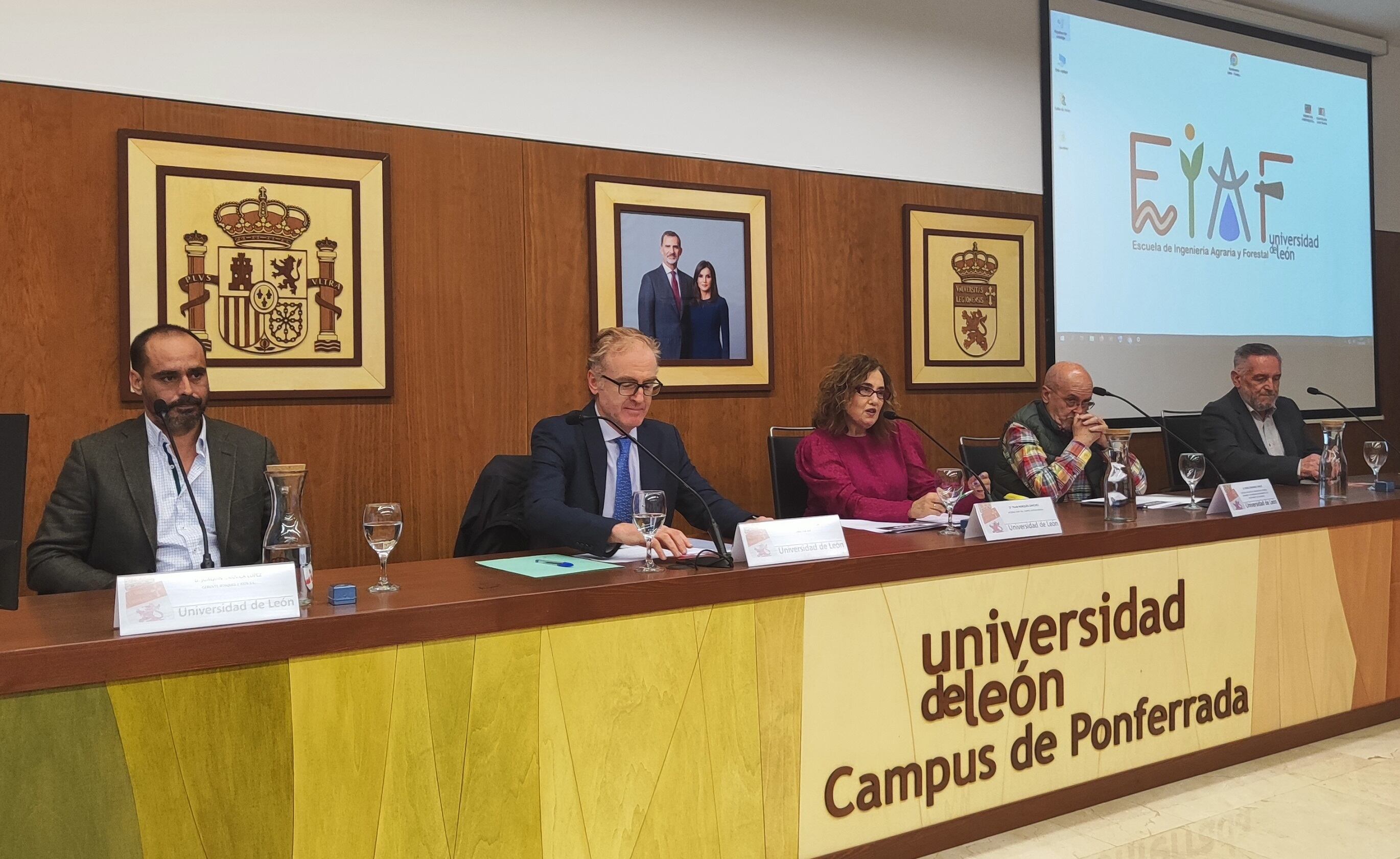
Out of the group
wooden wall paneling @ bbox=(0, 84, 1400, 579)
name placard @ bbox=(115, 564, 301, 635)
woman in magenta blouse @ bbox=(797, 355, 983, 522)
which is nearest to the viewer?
name placard @ bbox=(115, 564, 301, 635)

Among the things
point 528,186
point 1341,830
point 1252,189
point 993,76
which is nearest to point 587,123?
point 528,186

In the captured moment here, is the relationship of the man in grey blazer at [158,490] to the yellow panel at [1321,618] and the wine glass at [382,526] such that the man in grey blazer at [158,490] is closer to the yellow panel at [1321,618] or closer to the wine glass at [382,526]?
the wine glass at [382,526]

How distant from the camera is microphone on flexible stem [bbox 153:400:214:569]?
239cm

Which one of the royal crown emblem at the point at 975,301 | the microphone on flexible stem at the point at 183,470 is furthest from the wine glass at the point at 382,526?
the royal crown emblem at the point at 975,301

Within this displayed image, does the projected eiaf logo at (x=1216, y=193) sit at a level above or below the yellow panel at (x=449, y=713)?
above

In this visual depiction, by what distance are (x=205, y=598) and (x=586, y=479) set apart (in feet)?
3.85

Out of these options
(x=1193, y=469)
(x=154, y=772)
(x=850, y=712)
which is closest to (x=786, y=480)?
(x=1193, y=469)

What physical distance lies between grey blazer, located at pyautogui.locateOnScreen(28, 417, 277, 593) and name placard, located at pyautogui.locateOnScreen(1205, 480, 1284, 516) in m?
2.42

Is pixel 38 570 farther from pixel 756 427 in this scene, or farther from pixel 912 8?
pixel 912 8

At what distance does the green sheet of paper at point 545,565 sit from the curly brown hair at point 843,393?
126cm

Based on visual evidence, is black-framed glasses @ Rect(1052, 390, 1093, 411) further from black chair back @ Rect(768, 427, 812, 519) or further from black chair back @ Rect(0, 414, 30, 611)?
black chair back @ Rect(0, 414, 30, 611)

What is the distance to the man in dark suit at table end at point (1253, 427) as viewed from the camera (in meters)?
3.82

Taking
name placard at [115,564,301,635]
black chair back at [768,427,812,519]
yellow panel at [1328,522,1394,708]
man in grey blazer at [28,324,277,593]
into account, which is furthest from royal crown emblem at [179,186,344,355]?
yellow panel at [1328,522,1394,708]

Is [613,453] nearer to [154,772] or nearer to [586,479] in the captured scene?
[586,479]
